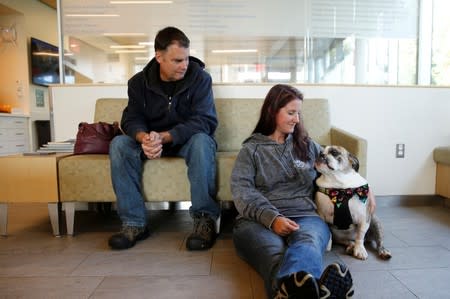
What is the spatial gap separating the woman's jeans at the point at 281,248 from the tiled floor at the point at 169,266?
136mm

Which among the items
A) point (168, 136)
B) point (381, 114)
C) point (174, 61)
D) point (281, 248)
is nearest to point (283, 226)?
point (281, 248)

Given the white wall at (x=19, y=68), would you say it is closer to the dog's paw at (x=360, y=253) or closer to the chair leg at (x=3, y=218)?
the chair leg at (x=3, y=218)

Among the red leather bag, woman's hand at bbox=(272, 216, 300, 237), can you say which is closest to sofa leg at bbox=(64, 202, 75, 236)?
the red leather bag

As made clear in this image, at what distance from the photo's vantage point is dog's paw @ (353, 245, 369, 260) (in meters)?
1.54

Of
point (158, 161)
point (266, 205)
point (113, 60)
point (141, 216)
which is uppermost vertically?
point (113, 60)

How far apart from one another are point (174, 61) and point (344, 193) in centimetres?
109

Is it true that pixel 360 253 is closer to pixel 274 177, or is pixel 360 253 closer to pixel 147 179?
pixel 274 177

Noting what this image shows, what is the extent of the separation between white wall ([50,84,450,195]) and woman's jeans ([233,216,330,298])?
1441 millimetres

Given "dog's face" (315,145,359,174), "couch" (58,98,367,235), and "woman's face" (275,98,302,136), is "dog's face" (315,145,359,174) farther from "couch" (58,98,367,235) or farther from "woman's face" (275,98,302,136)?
"couch" (58,98,367,235)

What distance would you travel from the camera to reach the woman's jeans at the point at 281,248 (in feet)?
3.45

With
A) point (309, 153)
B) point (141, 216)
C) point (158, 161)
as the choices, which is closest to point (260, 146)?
point (309, 153)

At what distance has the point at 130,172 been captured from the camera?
1.80 meters

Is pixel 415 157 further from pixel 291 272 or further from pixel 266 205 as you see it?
pixel 291 272

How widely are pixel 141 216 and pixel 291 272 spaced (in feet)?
3.46
